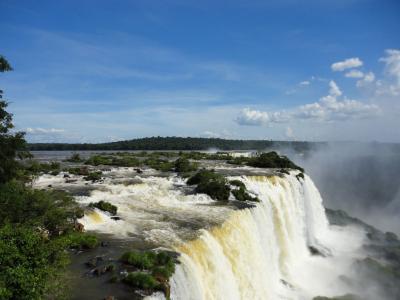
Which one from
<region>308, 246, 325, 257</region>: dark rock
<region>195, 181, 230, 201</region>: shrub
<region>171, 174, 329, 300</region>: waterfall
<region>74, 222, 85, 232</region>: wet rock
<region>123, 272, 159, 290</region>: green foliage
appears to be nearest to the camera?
<region>123, 272, 159, 290</region>: green foliage

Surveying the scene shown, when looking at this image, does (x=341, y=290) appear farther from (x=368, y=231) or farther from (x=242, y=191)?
(x=368, y=231)

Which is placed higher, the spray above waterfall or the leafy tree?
the leafy tree

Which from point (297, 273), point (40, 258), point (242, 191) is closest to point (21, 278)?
point (40, 258)

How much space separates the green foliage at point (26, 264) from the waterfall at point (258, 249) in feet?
13.9

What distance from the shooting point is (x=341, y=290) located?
27.3m

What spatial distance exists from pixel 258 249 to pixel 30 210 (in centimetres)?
1348

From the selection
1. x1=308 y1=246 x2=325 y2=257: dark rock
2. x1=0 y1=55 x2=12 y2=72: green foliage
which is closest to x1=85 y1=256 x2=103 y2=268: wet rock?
x1=0 y1=55 x2=12 y2=72: green foliage

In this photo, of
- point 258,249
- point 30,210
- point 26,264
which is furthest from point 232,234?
point 26,264

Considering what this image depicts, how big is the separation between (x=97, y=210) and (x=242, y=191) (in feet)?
39.9

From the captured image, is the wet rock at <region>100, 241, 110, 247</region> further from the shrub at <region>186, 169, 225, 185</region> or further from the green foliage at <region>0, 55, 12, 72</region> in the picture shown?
the shrub at <region>186, 169, 225, 185</region>

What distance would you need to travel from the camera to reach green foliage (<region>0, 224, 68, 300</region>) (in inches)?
376

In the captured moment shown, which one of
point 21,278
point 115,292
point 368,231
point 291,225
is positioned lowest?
point 368,231

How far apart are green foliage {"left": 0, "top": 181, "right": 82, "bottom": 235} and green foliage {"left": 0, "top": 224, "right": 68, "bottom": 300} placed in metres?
3.29

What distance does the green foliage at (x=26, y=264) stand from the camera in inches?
376
